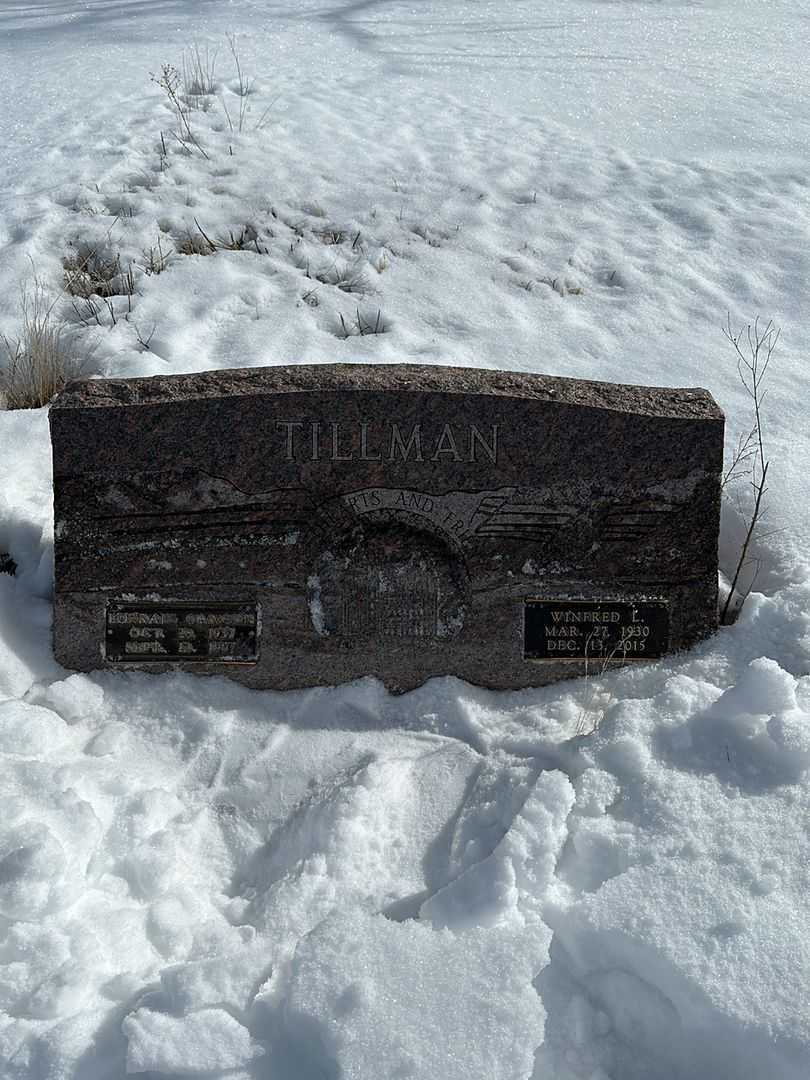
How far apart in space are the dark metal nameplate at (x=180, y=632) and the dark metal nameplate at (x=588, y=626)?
907 mm

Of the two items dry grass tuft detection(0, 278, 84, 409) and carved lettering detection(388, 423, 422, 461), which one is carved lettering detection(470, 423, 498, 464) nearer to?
carved lettering detection(388, 423, 422, 461)

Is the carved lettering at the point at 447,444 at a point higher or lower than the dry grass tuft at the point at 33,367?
higher

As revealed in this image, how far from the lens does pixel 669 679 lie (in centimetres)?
285

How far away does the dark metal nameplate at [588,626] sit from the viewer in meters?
3.00

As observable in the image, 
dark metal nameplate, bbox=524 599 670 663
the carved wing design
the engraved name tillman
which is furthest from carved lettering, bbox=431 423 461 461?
dark metal nameplate, bbox=524 599 670 663

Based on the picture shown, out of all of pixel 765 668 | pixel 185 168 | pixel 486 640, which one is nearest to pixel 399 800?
pixel 486 640

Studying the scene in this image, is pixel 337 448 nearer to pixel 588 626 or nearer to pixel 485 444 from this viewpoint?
pixel 485 444

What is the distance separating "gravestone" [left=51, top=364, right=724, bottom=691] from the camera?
2.79 meters

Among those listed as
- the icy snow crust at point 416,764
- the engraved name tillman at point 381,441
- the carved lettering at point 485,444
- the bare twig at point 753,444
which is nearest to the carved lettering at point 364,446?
the engraved name tillman at point 381,441

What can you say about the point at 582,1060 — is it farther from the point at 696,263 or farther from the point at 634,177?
the point at 634,177

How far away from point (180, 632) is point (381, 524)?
73cm

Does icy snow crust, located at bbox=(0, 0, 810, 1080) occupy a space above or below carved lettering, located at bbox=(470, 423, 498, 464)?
below

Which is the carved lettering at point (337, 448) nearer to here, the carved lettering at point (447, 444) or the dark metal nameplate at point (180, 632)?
the carved lettering at point (447, 444)

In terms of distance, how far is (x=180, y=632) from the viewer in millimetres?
2971
